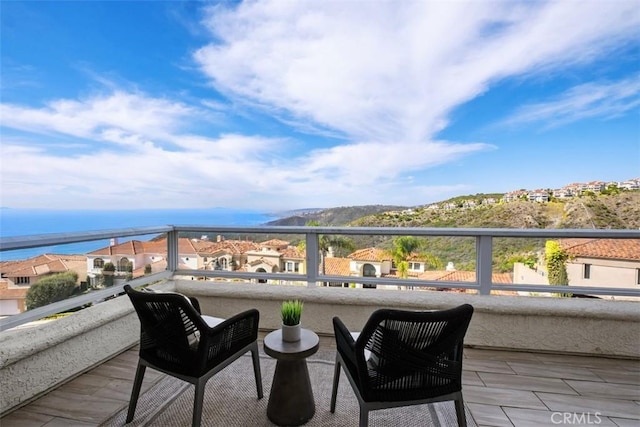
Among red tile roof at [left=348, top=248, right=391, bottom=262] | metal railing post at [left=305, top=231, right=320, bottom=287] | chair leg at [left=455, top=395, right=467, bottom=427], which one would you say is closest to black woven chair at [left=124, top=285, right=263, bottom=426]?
chair leg at [left=455, top=395, right=467, bottom=427]

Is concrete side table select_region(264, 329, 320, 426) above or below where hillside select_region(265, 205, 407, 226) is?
below

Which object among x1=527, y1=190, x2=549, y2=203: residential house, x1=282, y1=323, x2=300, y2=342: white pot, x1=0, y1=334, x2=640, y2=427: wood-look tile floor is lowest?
x1=0, y1=334, x2=640, y2=427: wood-look tile floor

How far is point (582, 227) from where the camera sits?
9.57 feet

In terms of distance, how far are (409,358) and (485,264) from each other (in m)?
2.10

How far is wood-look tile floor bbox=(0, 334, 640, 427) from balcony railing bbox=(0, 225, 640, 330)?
60 cm

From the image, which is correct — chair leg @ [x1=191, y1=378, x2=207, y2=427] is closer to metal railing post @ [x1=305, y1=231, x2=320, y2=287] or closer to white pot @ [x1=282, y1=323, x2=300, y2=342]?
white pot @ [x1=282, y1=323, x2=300, y2=342]

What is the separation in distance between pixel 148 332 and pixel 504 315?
3004 mm

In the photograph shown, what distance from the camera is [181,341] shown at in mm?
1539

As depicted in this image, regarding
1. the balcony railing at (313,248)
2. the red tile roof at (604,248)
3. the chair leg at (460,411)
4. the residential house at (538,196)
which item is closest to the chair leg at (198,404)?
the chair leg at (460,411)

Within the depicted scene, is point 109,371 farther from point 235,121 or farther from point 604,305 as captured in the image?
point 235,121

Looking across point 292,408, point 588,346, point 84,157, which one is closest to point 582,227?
point 588,346

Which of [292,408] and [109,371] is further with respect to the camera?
[109,371]

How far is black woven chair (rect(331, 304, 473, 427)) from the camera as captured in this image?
1.25 m

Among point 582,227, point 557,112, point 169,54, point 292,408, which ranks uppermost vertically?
point 169,54
